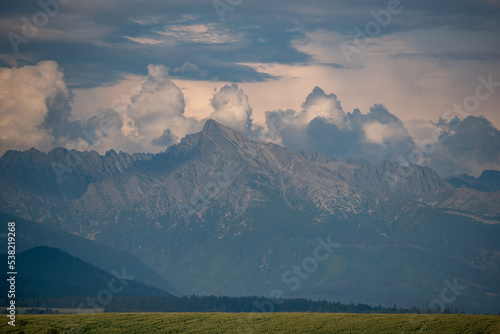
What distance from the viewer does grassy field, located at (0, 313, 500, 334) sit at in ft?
536

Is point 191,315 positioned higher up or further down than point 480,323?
further down

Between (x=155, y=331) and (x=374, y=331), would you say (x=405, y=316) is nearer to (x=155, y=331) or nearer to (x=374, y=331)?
(x=374, y=331)

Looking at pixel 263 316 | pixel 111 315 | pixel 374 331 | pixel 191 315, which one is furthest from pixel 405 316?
pixel 111 315

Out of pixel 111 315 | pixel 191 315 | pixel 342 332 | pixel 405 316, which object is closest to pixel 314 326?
pixel 342 332

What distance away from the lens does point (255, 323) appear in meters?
178

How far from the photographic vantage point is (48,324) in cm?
17462

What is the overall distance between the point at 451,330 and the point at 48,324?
100661 millimetres

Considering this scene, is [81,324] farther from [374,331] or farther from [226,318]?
[374,331]

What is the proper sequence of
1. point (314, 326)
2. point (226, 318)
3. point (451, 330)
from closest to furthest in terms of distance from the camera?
point (451, 330)
point (314, 326)
point (226, 318)

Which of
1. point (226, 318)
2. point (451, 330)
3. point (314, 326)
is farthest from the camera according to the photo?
point (226, 318)

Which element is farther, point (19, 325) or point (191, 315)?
point (191, 315)

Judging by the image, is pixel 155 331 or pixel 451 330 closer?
pixel 451 330

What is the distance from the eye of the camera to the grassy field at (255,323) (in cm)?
16338

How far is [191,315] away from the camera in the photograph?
192m
